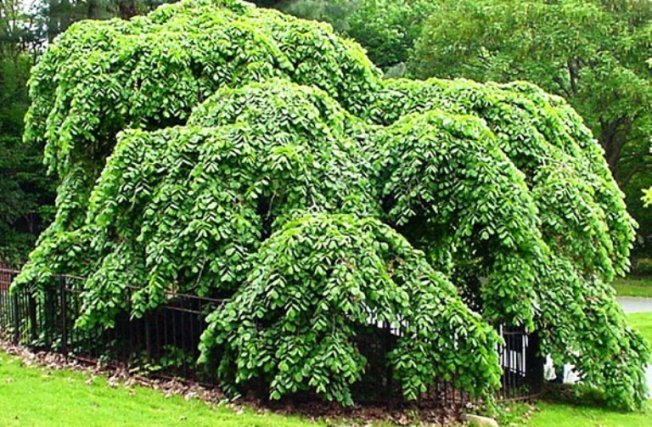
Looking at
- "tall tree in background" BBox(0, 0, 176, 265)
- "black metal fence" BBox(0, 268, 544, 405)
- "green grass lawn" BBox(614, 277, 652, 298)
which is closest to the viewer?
"black metal fence" BBox(0, 268, 544, 405)

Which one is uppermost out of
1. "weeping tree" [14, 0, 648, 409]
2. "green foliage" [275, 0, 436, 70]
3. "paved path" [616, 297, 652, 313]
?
"green foliage" [275, 0, 436, 70]

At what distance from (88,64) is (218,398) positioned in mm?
4620

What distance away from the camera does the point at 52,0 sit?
71.2 feet

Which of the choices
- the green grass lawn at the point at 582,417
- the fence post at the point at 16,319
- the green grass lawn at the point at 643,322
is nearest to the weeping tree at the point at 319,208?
the green grass lawn at the point at 582,417

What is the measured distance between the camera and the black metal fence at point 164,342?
7992mm

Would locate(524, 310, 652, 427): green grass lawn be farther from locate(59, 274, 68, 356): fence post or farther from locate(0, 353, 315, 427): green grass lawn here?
locate(59, 274, 68, 356): fence post

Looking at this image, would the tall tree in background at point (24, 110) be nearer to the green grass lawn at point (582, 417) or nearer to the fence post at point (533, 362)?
the fence post at point (533, 362)

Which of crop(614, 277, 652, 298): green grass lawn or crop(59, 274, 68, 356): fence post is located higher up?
crop(59, 274, 68, 356): fence post

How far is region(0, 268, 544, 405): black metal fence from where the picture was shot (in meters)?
7.99

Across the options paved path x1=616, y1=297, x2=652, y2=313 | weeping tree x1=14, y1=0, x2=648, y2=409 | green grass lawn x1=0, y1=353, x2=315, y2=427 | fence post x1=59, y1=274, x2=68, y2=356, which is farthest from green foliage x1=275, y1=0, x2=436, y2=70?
green grass lawn x1=0, y1=353, x2=315, y2=427

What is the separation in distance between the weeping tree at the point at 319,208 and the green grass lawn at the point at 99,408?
42 cm

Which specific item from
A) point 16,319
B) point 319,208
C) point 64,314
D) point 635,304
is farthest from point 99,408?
point 635,304

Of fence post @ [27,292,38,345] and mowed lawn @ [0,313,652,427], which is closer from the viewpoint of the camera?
mowed lawn @ [0,313,652,427]

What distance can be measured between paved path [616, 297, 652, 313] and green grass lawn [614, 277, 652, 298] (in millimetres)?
942
